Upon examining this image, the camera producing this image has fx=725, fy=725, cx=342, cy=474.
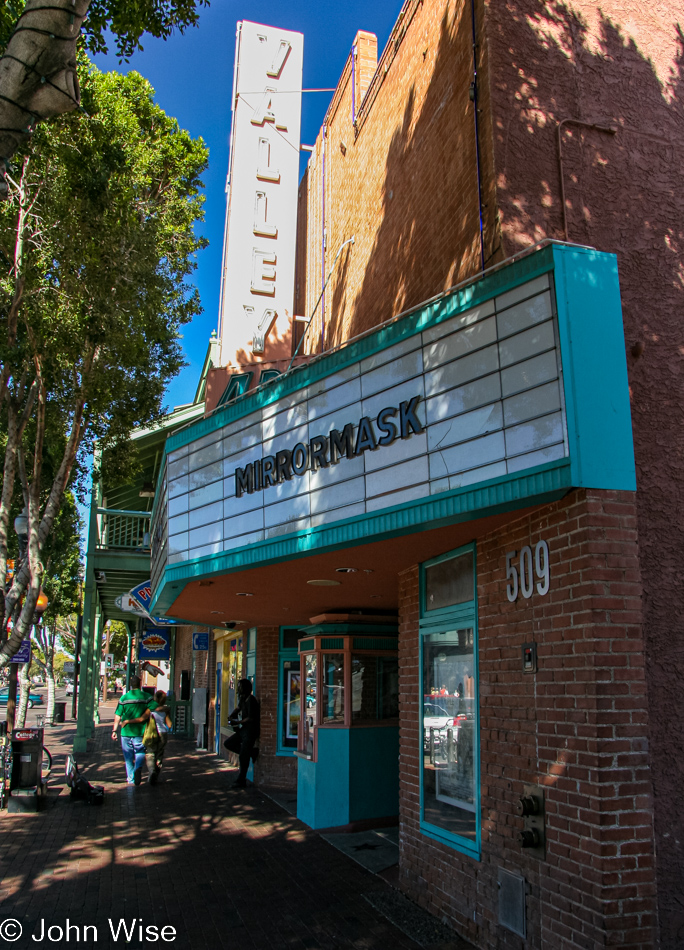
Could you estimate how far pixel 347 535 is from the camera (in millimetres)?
6238

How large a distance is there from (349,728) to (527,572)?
5.21 meters

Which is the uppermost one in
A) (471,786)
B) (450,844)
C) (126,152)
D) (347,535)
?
(126,152)

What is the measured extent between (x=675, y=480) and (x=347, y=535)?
2671 millimetres

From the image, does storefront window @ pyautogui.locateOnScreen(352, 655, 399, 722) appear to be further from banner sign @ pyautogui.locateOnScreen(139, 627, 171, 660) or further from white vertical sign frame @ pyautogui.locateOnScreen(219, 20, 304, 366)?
banner sign @ pyautogui.locateOnScreen(139, 627, 171, 660)

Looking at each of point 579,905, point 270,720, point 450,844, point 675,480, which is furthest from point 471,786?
point 270,720

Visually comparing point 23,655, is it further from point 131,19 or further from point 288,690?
point 131,19

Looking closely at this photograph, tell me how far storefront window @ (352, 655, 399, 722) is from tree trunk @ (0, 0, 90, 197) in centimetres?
779

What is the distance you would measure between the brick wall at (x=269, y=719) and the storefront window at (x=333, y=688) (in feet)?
11.3

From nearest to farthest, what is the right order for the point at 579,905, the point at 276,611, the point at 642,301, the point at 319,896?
the point at 579,905
the point at 642,301
the point at 319,896
the point at 276,611

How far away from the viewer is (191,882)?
735 cm

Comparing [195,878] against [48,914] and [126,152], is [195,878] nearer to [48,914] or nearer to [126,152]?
[48,914]

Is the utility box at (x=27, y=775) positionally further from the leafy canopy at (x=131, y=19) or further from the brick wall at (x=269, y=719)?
the leafy canopy at (x=131, y=19)

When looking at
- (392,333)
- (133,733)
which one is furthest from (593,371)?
(133,733)

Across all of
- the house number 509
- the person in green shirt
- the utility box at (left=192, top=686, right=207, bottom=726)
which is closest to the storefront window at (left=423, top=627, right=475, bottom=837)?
the house number 509
